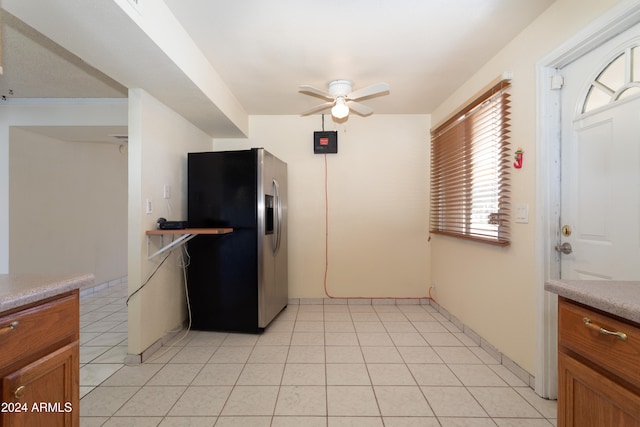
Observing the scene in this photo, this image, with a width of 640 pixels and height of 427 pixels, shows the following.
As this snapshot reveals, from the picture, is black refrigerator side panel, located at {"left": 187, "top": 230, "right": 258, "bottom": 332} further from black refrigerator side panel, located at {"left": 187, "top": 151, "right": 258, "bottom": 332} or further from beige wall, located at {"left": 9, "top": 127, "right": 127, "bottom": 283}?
beige wall, located at {"left": 9, "top": 127, "right": 127, "bottom": 283}

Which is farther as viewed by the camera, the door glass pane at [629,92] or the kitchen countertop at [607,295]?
the door glass pane at [629,92]

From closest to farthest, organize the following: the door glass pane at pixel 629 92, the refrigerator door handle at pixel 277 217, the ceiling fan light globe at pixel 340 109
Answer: the door glass pane at pixel 629 92
the ceiling fan light globe at pixel 340 109
the refrigerator door handle at pixel 277 217

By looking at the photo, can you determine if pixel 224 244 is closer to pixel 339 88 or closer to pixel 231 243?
pixel 231 243

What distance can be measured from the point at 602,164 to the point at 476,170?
103 cm

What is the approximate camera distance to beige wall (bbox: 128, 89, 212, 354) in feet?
7.27

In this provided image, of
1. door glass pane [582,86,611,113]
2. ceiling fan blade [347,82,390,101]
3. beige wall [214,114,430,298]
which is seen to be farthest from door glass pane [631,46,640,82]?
beige wall [214,114,430,298]

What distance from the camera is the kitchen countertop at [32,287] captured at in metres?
0.81

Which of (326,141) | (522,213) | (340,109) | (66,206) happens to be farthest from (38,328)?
(66,206)

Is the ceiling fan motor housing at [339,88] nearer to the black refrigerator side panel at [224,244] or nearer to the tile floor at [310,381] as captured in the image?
the black refrigerator side panel at [224,244]

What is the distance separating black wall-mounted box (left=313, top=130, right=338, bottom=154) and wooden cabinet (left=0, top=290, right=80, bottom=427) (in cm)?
286

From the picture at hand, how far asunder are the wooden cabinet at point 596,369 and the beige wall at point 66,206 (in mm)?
4881

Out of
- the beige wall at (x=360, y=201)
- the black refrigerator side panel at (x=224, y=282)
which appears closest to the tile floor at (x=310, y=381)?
the black refrigerator side panel at (x=224, y=282)

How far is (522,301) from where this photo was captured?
1944 mm

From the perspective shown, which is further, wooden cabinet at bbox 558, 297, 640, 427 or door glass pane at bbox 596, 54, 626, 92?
door glass pane at bbox 596, 54, 626, 92
